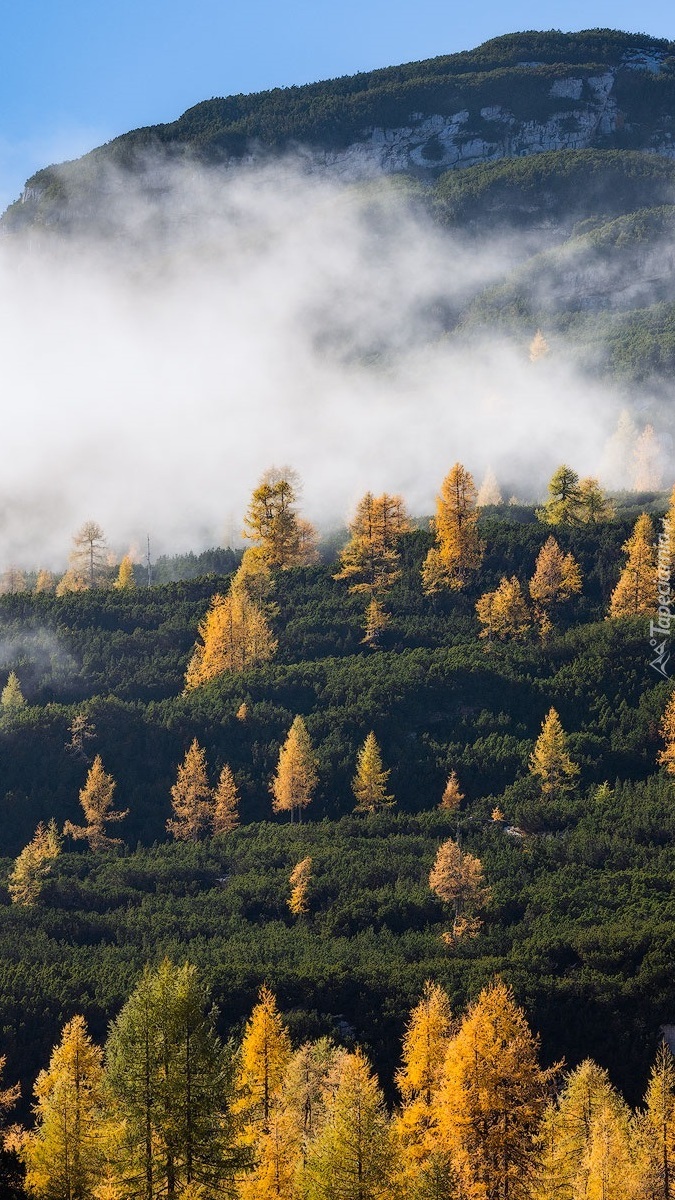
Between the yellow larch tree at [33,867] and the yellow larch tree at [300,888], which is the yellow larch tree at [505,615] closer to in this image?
the yellow larch tree at [300,888]

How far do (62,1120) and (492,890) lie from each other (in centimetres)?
4701

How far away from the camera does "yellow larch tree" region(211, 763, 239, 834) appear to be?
4520 inches

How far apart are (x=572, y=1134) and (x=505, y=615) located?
224 feet

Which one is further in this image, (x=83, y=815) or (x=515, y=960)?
(x=83, y=815)

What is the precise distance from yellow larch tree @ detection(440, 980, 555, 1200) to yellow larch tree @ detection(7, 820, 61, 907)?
51.2 metres

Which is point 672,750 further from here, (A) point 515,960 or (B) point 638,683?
(A) point 515,960

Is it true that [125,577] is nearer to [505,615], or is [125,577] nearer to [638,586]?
[505,615]

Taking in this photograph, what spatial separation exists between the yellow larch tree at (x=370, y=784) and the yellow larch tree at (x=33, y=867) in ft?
80.1

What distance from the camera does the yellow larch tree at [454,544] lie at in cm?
13888

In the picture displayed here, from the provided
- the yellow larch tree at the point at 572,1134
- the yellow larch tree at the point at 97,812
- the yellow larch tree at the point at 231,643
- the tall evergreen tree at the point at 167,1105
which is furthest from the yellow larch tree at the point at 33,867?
the tall evergreen tree at the point at 167,1105

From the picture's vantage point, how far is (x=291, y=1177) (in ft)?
197

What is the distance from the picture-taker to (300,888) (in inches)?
3949

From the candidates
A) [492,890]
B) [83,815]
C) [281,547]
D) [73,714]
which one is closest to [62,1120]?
[492,890]

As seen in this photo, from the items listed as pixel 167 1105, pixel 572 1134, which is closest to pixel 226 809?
pixel 572 1134
